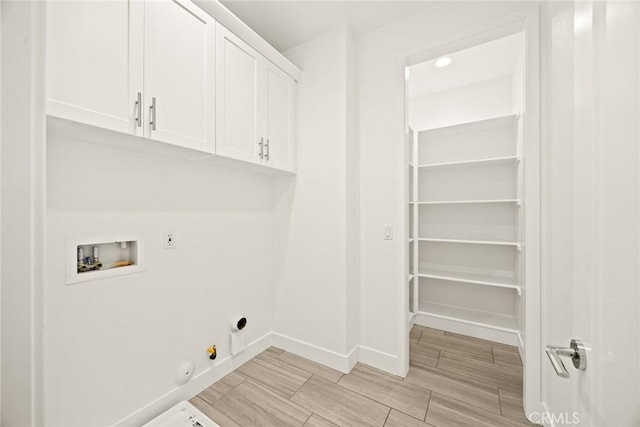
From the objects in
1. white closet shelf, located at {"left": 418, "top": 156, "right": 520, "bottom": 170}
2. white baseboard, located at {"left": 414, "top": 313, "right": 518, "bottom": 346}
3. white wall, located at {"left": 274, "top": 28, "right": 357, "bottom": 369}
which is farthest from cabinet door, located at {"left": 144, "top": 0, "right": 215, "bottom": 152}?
white baseboard, located at {"left": 414, "top": 313, "right": 518, "bottom": 346}

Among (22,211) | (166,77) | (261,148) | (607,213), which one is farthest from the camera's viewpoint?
(261,148)

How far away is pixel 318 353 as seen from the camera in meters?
2.06

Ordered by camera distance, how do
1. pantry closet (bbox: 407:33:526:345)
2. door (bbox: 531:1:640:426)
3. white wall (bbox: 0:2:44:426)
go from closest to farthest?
1. door (bbox: 531:1:640:426)
2. white wall (bbox: 0:2:44:426)
3. pantry closet (bbox: 407:33:526:345)

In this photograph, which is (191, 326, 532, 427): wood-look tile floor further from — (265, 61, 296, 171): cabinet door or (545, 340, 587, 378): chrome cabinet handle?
Answer: (265, 61, 296, 171): cabinet door

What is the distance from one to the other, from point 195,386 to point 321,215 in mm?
1473

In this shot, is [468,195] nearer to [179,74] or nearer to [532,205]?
[532,205]

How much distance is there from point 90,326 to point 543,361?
8.13 ft

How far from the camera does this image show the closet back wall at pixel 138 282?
115cm

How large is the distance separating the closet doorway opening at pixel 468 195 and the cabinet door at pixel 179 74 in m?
2.11

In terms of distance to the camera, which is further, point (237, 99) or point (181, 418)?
point (237, 99)

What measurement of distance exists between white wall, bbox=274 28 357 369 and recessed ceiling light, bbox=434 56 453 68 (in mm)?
1117

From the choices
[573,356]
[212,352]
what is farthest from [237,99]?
[573,356]

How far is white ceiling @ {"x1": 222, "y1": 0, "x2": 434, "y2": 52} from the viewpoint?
1785 millimetres

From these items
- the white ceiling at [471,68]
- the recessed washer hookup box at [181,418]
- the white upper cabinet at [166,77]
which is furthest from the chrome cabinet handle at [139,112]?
the white ceiling at [471,68]
